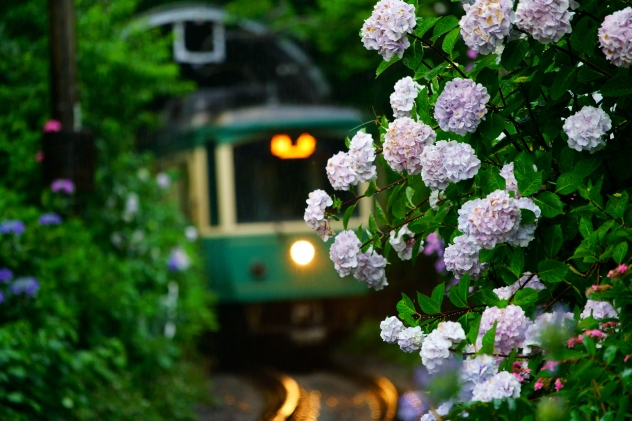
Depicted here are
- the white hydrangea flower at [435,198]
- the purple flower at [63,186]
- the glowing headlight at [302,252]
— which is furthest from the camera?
the glowing headlight at [302,252]

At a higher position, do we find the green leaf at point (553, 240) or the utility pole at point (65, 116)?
the utility pole at point (65, 116)

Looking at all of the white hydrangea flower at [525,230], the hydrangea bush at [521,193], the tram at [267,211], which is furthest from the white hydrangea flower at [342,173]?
the tram at [267,211]

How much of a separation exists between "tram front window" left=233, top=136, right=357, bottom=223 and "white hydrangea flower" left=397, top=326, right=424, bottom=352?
8.64 metres

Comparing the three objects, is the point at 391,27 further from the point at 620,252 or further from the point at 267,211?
the point at 267,211

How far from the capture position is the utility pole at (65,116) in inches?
277

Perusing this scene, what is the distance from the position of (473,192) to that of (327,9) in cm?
1099

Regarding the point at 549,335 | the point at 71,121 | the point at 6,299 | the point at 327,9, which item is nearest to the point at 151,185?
the point at 71,121

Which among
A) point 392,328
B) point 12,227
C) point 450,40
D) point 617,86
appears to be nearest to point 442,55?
point 450,40

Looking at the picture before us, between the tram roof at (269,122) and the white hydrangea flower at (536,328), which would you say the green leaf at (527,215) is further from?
the tram roof at (269,122)

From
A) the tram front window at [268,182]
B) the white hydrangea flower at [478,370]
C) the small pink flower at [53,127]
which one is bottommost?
the white hydrangea flower at [478,370]

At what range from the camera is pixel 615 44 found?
1877mm

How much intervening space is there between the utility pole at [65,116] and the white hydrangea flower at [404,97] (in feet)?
16.6

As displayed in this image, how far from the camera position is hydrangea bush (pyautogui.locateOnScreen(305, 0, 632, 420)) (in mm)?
1753

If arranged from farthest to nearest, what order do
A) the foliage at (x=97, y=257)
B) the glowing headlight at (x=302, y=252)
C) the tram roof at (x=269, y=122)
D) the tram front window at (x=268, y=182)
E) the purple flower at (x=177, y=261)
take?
the tram front window at (x=268, y=182)
the tram roof at (x=269, y=122)
the glowing headlight at (x=302, y=252)
the purple flower at (x=177, y=261)
the foliage at (x=97, y=257)
